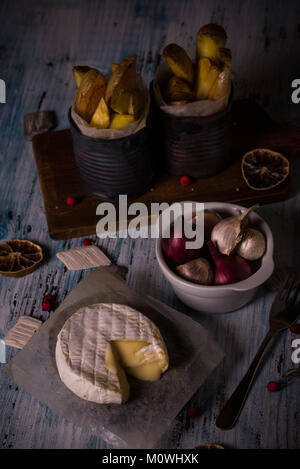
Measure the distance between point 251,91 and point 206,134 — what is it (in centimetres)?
54

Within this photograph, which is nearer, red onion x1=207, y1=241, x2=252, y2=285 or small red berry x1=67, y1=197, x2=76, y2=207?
red onion x1=207, y1=241, x2=252, y2=285

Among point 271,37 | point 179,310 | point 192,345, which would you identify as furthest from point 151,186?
point 271,37

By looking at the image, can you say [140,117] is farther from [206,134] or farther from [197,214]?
[197,214]

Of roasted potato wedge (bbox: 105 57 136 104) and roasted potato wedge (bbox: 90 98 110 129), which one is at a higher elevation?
roasted potato wedge (bbox: 105 57 136 104)

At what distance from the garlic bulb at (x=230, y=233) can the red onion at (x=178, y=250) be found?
53 millimetres

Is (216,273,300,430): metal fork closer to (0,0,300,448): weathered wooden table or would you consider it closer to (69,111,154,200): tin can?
(0,0,300,448): weathered wooden table

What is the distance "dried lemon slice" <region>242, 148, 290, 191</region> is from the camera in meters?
1.62

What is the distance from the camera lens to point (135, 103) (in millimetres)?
1427

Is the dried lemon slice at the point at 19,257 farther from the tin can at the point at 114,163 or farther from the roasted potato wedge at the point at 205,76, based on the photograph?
the roasted potato wedge at the point at 205,76

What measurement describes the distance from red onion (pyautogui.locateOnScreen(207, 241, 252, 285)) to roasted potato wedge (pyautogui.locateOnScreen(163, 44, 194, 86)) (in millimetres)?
534

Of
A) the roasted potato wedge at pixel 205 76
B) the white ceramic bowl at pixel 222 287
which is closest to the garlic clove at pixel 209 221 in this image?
the white ceramic bowl at pixel 222 287

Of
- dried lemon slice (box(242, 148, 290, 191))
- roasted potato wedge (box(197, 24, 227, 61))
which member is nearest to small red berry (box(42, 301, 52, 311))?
dried lemon slice (box(242, 148, 290, 191))

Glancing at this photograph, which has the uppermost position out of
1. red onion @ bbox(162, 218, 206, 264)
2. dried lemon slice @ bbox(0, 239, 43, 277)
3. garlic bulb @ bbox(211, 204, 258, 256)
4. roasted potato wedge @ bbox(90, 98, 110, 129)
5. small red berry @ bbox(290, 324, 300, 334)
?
roasted potato wedge @ bbox(90, 98, 110, 129)

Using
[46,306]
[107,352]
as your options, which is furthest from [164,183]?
[107,352]
